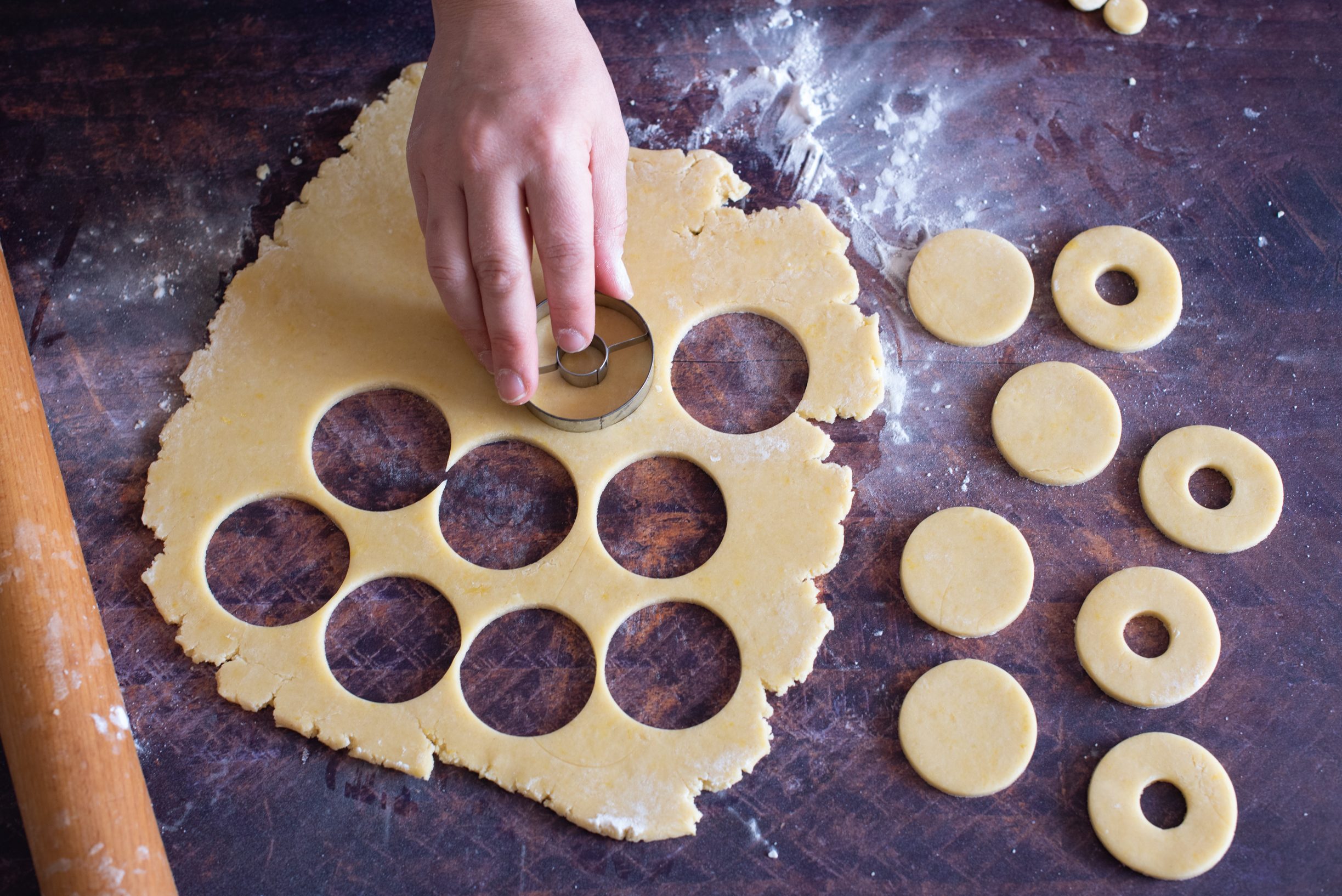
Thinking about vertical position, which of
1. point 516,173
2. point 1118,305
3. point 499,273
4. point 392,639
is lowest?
point 392,639

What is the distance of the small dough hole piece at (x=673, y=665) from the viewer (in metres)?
1.67

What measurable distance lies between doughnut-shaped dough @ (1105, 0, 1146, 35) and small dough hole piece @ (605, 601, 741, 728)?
5.27 feet

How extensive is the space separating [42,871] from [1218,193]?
2418 millimetres

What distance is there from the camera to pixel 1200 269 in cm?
196

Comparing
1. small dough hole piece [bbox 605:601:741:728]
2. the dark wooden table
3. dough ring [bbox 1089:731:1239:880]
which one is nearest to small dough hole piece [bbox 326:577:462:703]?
the dark wooden table

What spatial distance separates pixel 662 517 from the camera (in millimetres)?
1780

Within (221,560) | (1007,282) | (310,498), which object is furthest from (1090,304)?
(221,560)

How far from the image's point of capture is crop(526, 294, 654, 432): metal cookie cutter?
1761mm

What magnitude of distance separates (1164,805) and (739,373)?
3.44 ft

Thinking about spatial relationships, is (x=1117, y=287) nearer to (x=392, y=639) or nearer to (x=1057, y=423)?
(x=1057, y=423)

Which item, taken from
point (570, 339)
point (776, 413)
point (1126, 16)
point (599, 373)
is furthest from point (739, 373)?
point (1126, 16)

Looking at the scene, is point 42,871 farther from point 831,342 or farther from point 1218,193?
point 1218,193

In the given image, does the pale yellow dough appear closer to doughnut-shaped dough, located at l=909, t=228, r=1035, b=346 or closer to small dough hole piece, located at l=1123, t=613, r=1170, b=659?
doughnut-shaped dough, located at l=909, t=228, r=1035, b=346

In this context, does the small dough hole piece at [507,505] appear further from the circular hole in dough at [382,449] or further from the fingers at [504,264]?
the fingers at [504,264]
